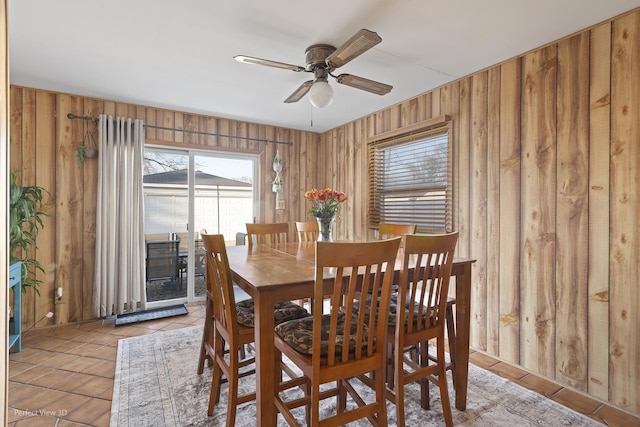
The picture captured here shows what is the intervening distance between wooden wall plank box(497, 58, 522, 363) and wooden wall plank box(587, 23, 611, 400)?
0.44 m

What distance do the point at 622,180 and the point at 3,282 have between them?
10.0ft

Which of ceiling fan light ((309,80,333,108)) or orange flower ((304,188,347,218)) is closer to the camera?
ceiling fan light ((309,80,333,108))

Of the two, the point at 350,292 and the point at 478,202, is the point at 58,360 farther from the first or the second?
the point at 478,202

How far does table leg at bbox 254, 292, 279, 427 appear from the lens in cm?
136

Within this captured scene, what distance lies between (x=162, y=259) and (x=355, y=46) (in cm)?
336

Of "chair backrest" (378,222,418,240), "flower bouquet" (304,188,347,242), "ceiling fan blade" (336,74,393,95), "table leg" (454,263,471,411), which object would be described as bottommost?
"table leg" (454,263,471,411)

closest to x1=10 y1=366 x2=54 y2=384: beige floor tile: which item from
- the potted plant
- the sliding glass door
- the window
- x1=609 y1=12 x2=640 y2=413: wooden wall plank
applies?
the potted plant

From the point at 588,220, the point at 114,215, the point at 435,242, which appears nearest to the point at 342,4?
the point at 435,242

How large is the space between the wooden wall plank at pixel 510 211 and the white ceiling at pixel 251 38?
26cm

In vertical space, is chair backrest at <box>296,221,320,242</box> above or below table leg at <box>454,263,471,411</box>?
above

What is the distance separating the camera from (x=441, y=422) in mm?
1757

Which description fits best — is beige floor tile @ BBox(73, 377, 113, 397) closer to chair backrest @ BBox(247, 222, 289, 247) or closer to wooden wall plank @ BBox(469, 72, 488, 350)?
chair backrest @ BBox(247, 222, 289, 247)

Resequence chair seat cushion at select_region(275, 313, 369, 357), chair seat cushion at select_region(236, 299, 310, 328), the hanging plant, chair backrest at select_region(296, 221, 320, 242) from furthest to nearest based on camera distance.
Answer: the hanging plant
chair backrest at select_region(296, 221, 320, 242)
chair seat cushion at select_region(236, 299, 310, 328)
chair seat cushion at select_region(275, 313, 369, 357)

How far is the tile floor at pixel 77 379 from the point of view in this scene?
1807mm
